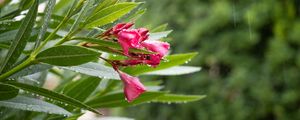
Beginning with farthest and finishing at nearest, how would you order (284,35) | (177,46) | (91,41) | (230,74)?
(177,46) < (230,74) < (284,35) < (91,41)

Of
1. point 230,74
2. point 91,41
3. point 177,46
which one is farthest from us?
point 177,46

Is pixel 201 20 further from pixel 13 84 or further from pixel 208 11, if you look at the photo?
pixel 13 84

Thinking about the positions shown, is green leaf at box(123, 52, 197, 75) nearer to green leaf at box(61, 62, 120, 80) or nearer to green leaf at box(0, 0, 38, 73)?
green leaf at box(61, 62, 120, 80)

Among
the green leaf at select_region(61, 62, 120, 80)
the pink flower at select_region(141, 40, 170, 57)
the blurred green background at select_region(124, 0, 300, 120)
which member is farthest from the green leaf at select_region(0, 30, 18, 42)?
the blurred green background at select_region(124, 0, 300, 120)

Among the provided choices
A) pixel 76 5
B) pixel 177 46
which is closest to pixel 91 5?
pixel 76 5

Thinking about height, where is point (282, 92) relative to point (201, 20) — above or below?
below
